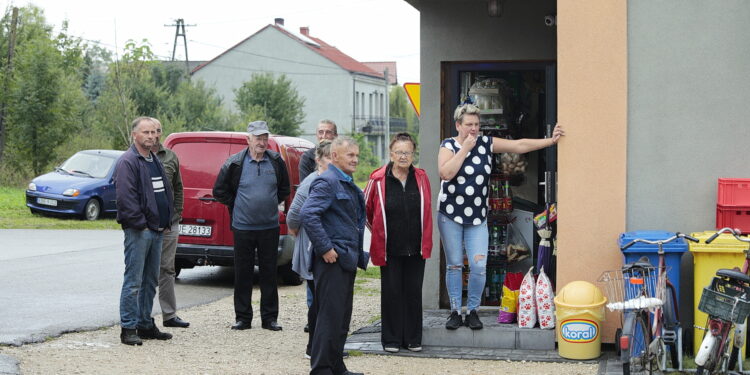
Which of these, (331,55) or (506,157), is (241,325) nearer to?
(506,157)

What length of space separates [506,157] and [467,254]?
163cm

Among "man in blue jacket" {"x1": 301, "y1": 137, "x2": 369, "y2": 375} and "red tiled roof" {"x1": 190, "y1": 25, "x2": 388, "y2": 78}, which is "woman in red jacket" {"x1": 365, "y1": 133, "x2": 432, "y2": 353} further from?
"red tiled roof" {"x1": 190, "y1": 25, "x2": 388, "y2": 78}

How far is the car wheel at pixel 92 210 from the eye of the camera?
2297cm

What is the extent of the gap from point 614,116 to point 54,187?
17732 mm

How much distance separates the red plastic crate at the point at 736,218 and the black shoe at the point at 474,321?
2.05 m

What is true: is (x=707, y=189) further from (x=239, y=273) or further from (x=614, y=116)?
(x=239, y=273)

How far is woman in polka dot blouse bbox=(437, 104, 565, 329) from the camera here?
26.7 ft

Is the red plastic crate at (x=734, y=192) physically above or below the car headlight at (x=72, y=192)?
above

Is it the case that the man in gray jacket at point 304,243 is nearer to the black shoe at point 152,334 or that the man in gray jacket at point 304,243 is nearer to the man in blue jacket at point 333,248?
the man in blue jacket at point 333,248

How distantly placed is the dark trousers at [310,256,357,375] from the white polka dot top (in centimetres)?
155

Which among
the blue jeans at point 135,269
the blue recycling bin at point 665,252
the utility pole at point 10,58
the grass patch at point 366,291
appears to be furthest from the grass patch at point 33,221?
the blue recycling bin at point 665,252

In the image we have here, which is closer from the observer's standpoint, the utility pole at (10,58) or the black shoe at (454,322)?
the black shoe at (454,322)

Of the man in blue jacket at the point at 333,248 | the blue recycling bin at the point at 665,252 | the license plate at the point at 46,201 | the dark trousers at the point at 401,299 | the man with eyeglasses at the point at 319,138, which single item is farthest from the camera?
the license plate at the point at 46,201

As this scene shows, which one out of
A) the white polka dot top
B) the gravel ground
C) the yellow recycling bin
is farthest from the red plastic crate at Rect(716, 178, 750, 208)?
the white polka dot top
